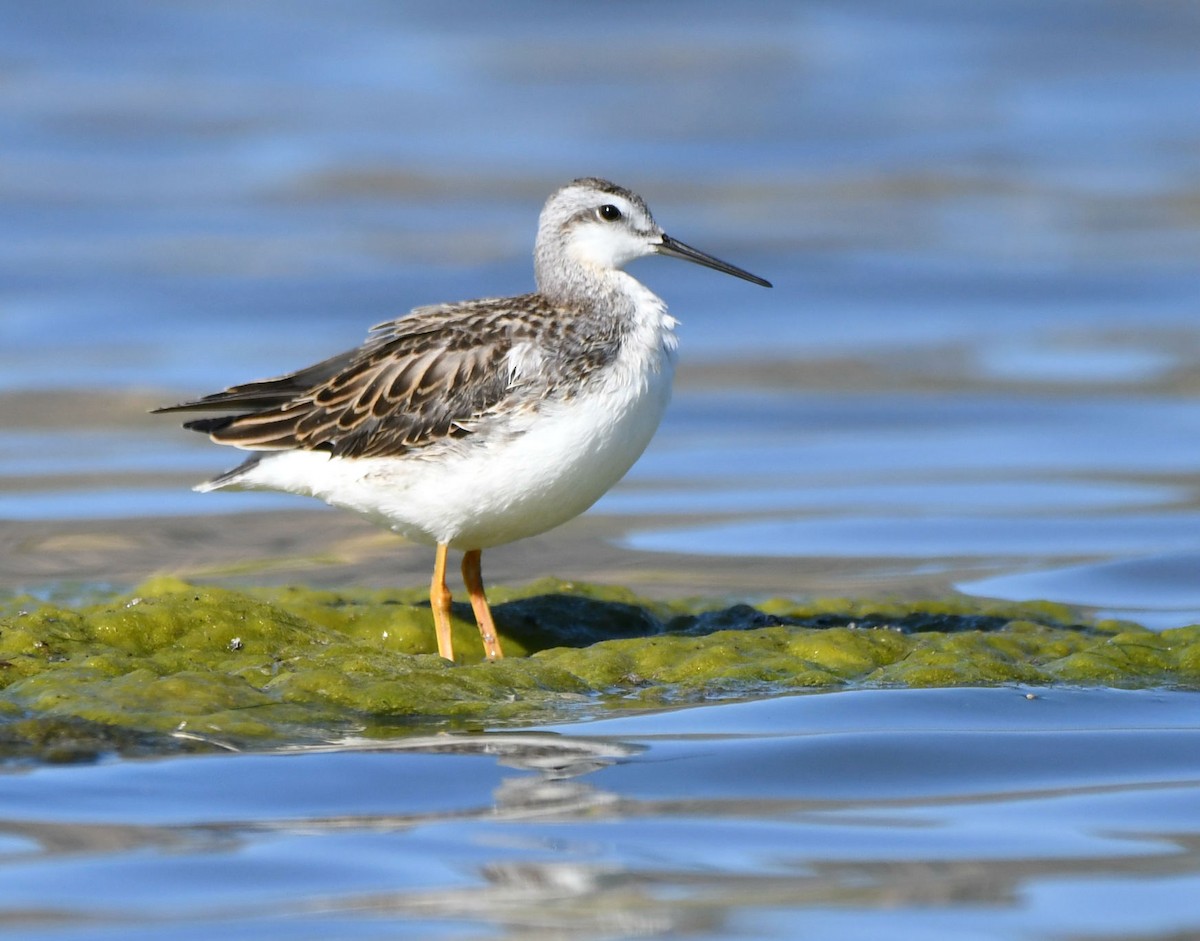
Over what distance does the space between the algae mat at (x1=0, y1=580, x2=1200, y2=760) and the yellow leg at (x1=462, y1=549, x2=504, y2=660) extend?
0.21 meters

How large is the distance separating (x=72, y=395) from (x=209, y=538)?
201 inches

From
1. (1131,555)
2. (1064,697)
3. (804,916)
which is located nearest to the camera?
(804,916)

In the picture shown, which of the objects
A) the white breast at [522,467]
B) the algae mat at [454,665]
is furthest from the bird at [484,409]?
the algae mat at [454,665]

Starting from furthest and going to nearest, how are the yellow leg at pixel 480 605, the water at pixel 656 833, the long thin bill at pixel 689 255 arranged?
1. the long thin bill at pixel 689 255
2. the yellow leg at pixel 480 605
3. the water at pixel 656 833

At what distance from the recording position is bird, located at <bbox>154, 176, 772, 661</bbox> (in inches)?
392

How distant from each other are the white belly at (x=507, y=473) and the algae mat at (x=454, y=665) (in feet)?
2.20

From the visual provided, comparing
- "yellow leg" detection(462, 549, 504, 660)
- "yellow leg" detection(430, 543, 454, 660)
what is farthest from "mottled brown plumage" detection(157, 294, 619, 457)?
"yellow leg" detection(462, 549, 504, 660)

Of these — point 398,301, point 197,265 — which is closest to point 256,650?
point 398,301

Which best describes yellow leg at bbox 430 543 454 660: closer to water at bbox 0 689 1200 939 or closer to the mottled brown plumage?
the mottled brown plumage

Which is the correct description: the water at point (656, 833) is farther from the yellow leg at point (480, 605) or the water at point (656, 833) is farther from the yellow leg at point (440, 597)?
the yellow leg at point (440, 597)

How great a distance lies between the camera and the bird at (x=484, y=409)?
9945 millimetres

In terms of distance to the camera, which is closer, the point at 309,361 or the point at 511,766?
the point at 511,766

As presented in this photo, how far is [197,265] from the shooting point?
952 inches

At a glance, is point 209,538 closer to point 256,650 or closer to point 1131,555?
point 256,650
